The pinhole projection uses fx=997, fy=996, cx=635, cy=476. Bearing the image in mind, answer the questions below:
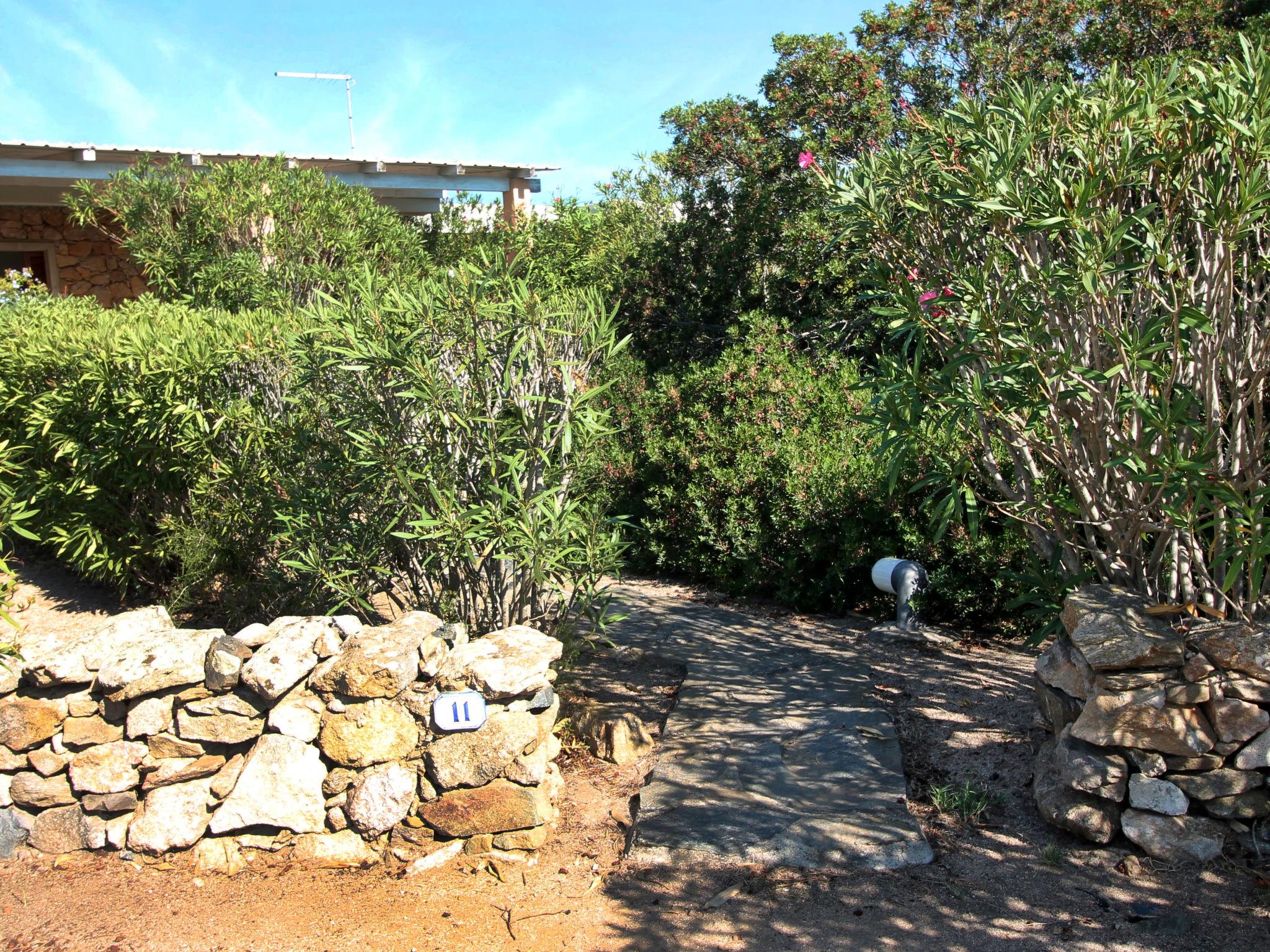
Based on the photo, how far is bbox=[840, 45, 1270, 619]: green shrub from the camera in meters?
3.15

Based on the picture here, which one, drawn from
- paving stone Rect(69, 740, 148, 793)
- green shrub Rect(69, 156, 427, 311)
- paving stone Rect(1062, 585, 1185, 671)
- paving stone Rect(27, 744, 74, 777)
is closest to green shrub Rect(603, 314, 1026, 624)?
paving stone Rect(1062, 585, 1185, 671)

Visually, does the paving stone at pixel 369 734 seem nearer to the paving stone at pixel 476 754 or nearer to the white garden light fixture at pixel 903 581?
the paving stone at pixel 476 754

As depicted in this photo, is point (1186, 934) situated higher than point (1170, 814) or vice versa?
point (1170, 814)

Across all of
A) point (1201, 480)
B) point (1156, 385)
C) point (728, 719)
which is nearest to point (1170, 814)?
point (1201, 480)

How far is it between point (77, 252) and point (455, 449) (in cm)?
1015

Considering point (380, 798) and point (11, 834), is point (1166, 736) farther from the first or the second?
point (11, 834)

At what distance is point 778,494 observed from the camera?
6340mm

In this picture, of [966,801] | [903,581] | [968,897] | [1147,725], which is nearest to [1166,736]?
[1147,725]

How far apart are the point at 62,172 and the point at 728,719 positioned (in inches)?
383

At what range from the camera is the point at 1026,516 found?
157 inches

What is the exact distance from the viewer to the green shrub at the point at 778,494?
5.58 meters

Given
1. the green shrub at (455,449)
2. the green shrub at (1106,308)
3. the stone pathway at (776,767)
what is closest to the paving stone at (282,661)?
the green shrub at (455,449)

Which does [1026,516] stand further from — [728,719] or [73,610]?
[73,610]

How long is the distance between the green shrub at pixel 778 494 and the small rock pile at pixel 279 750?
2.62 m
